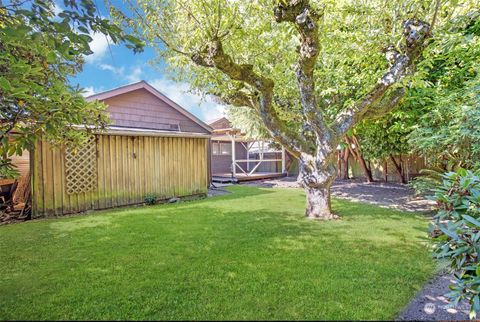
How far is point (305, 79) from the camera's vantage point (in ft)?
18.4

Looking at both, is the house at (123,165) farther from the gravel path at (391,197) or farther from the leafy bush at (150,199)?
the gravel path at (391,197)

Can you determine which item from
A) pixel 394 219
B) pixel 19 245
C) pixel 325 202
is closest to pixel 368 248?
pixel 325 202

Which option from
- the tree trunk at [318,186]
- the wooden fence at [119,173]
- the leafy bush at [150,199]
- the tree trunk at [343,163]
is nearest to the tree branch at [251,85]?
the tree trunk at [318,186]

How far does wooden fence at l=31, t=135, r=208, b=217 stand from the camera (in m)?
6.67

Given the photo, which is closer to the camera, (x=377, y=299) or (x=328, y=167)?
(x=377, y=299)

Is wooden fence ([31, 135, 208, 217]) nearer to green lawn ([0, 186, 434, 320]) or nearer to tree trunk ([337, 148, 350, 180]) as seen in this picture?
green lawn ([0, 186, 434, 320])

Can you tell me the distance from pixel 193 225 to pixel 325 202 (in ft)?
10.2

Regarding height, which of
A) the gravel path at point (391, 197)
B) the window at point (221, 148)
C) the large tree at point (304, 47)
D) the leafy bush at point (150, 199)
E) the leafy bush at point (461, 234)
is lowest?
the gravel path at point (391, 197)

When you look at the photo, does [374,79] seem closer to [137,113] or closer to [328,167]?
[328,167]

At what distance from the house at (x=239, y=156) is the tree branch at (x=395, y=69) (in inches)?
361

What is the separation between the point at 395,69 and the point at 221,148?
560 inches

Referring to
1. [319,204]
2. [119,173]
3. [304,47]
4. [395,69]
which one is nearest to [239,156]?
[119,173]

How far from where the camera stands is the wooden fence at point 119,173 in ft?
21.9

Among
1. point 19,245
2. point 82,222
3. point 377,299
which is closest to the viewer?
point 377,299
